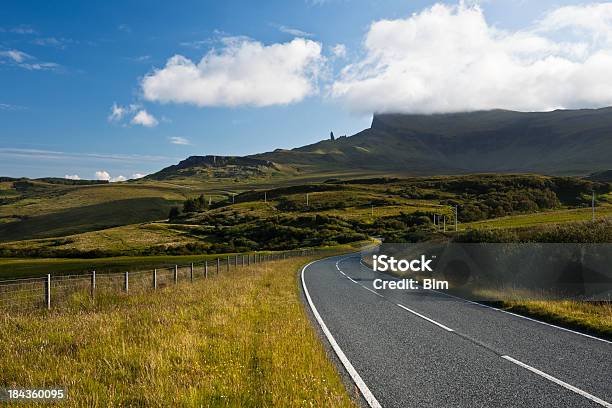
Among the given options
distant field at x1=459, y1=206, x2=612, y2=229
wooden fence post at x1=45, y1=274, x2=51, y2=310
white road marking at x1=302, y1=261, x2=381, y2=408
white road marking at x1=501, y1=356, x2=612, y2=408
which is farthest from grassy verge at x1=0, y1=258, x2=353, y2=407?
distant field at x1=459, y1=206, x2=612, y2=229

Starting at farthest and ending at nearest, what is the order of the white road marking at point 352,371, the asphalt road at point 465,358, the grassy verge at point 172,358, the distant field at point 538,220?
1. the distant field at point 538,220
2. the asphalt road at point 465,358
3. the white road marking at point 352,371
4. the grassy verge at point 172,358

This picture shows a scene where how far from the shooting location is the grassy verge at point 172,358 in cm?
596

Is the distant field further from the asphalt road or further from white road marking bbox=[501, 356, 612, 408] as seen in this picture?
white road marking bbox=[501, 356, 612, 408]

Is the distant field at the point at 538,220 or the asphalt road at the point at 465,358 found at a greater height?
the asphalt road at the point at 465,358

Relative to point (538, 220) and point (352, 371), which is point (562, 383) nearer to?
point (352, 371)

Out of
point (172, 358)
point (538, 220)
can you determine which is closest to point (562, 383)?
point (172, 358)

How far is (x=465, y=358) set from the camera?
8.59 metres

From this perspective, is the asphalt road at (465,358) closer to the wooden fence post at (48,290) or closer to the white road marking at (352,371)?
the white road marking at (352,371)

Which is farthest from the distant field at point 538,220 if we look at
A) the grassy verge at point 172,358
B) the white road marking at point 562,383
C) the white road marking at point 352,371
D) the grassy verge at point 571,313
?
the grassy verge at point 172,358

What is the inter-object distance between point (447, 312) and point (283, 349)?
25.2ft

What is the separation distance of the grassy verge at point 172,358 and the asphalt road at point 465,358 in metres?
0.90

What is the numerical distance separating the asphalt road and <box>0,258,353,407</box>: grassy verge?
90 cm

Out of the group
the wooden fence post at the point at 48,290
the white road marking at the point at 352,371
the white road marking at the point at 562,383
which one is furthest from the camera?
the wooden fence post at the point at 48,290

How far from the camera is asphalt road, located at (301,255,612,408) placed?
6.45m
